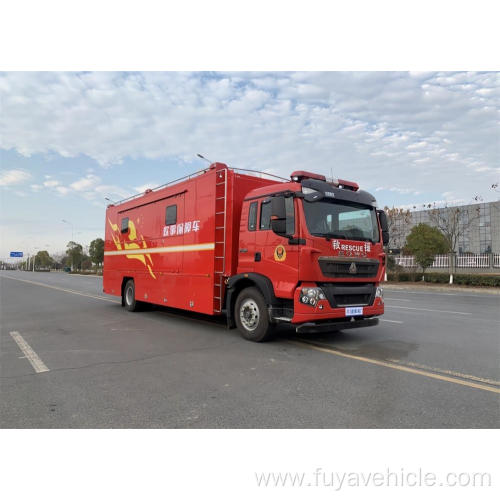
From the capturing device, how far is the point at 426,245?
27281 millimetres

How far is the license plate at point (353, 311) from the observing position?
6371 millimetres

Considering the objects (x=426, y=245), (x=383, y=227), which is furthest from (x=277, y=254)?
(x=426, y=245)

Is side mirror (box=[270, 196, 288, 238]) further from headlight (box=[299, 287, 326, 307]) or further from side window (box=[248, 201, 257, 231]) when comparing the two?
headlight (box=[299, 287, 326, 307])

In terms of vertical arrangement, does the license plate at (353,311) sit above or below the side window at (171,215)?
below

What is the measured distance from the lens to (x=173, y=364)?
5445 mm

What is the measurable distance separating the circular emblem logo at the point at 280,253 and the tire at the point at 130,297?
6368mm

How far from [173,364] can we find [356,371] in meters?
2.54

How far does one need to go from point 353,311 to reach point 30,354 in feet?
17.6

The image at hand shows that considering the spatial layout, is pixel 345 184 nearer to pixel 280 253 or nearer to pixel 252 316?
pixel 280 253

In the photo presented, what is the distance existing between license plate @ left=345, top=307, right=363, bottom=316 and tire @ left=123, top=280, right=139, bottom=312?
7098 mm

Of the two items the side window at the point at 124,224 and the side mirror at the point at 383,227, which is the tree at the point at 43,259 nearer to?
the side window at the point at 124,224

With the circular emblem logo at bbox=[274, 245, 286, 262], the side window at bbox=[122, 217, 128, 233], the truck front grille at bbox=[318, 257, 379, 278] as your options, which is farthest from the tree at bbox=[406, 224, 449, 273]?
the circular emblem logo at bbox=[274, 245, 286, 262]

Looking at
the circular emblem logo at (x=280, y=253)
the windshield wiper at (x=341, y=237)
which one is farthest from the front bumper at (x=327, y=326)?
the windshield wiper at (x=341, y=237)

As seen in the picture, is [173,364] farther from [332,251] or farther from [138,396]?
[332,251]
